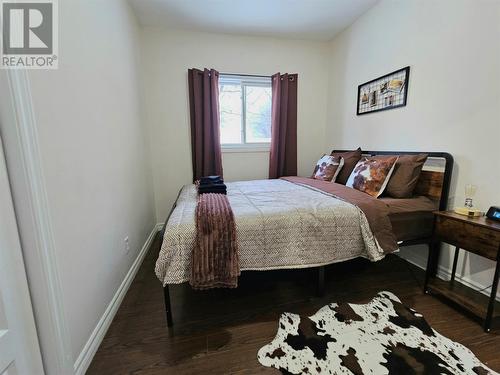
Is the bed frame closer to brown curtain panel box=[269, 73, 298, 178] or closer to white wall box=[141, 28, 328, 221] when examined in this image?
white wall box=[141, 28, 328, 221]

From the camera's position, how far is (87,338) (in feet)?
4.15

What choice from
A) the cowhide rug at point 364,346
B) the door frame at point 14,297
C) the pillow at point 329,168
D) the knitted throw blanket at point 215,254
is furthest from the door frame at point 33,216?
the pillow at point 329,168

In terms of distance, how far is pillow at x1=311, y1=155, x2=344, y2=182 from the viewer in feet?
8.97

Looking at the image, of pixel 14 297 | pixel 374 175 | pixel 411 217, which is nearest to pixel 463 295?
pixel 411 217

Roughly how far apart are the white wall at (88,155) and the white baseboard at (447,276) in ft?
8.97

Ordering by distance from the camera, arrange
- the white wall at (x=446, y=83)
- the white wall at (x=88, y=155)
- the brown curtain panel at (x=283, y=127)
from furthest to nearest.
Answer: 1. the brown curtain panel at (x=283, y=127)
2. the white wall at (x=446, y=83)
3. the white wall at (x=88, y=155)

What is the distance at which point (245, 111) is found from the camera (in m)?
3.52

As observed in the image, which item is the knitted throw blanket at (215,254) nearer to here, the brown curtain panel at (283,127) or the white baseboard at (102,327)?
the white baseboard at (102,327)

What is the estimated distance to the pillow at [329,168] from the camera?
2734mm

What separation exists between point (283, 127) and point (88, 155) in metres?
2.65

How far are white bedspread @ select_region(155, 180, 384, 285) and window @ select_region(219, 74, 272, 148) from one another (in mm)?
1924

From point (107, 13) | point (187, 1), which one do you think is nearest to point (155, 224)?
point (107, 13)

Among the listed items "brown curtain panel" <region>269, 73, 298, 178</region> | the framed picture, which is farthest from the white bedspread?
"brown curtain panel" <region>269, 73, 298, 178</region>

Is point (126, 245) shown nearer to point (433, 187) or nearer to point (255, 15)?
point (433, 187)
